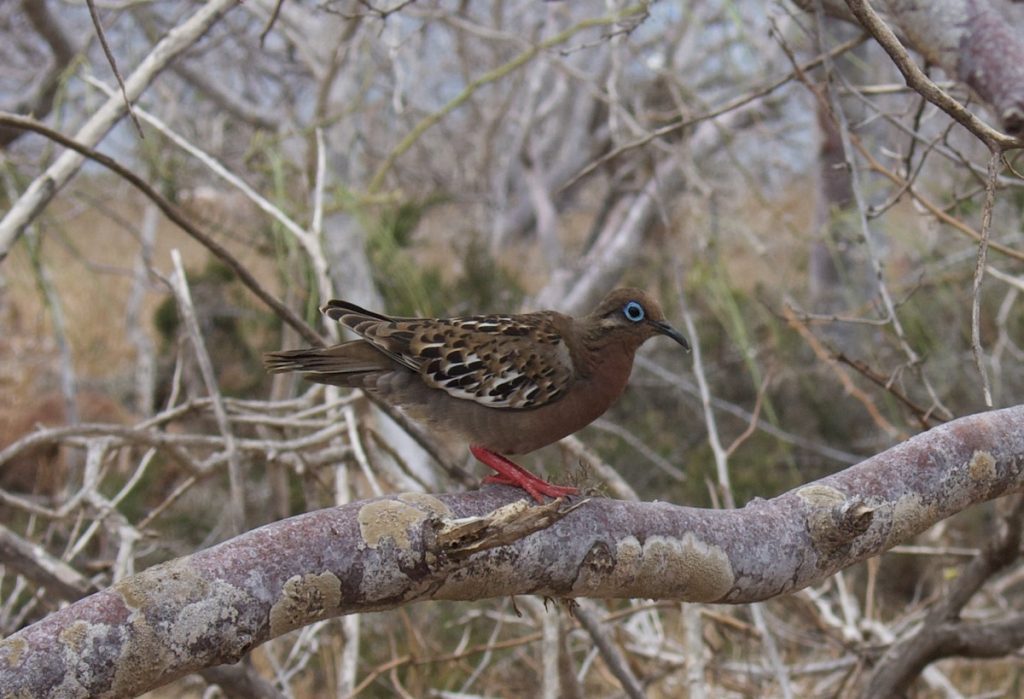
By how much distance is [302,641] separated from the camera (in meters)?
3.46

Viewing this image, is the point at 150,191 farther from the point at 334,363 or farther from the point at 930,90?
the point at 930,90

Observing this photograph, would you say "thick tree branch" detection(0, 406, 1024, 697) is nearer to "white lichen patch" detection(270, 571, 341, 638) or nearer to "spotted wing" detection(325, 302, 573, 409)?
"white lichen patch" detection(270, 571, 341, 638)

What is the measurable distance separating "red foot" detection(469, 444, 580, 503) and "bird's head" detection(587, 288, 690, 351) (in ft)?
1.48

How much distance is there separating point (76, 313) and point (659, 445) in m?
5.41

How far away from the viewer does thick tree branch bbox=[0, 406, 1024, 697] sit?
1.50 m

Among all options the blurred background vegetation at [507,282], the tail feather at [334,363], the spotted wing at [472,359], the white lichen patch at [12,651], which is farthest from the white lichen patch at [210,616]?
the blurred background vegetation at [507,282]

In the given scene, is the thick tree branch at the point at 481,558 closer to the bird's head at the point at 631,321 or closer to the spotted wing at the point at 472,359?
the spotted wing at the point at 472,359

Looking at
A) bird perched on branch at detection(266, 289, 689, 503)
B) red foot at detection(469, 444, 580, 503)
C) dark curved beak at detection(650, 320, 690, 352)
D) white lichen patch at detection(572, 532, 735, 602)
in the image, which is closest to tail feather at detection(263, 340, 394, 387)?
bird perched on branch at detection(266, 289, 689, 503)

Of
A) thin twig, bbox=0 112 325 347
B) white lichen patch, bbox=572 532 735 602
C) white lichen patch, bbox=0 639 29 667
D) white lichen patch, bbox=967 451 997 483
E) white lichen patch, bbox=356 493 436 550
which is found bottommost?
white lichen patch, bbox=967 451 997 483

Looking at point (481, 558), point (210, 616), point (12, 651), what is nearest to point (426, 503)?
point (481, 558)

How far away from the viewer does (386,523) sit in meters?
1.74

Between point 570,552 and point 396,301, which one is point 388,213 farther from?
point 570,552

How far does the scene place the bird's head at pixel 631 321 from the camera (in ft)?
9.94

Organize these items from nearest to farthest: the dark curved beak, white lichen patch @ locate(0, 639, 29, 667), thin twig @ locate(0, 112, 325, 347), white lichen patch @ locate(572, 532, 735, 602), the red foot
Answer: white lichen patch @ locate(0, 639, 29, 667)
white lichen patch @ locate(572, 532, 735, 602)
thin twig @ locate(0, 112, 325, 347)
the red foot
the dark curved beak
